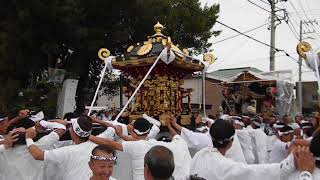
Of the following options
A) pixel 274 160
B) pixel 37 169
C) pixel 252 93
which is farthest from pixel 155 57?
pixel 252 93

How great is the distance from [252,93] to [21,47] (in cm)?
870

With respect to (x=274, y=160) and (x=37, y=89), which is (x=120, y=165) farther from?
(x=37, y=89)

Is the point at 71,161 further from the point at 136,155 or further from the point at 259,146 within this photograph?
the point at 259,146

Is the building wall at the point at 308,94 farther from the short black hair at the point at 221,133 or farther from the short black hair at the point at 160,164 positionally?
the short black hair at the point at 160,164

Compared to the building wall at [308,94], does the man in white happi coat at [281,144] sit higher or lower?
lower

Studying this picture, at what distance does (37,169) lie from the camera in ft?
13.8

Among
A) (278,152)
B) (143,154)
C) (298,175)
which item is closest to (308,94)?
(278,152)

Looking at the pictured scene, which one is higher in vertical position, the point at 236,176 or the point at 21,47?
the point at 21,47

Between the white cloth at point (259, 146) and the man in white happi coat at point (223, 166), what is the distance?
4250mm

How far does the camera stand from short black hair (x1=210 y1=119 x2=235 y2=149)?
3191mm

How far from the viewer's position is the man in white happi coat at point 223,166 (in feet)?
9.39

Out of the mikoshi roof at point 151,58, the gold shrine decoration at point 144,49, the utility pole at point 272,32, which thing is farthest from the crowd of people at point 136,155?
the utility pole at point 272,32

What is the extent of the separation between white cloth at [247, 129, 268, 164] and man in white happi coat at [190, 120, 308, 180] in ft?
13.9

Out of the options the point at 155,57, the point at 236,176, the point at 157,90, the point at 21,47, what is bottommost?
the point at 236,176
